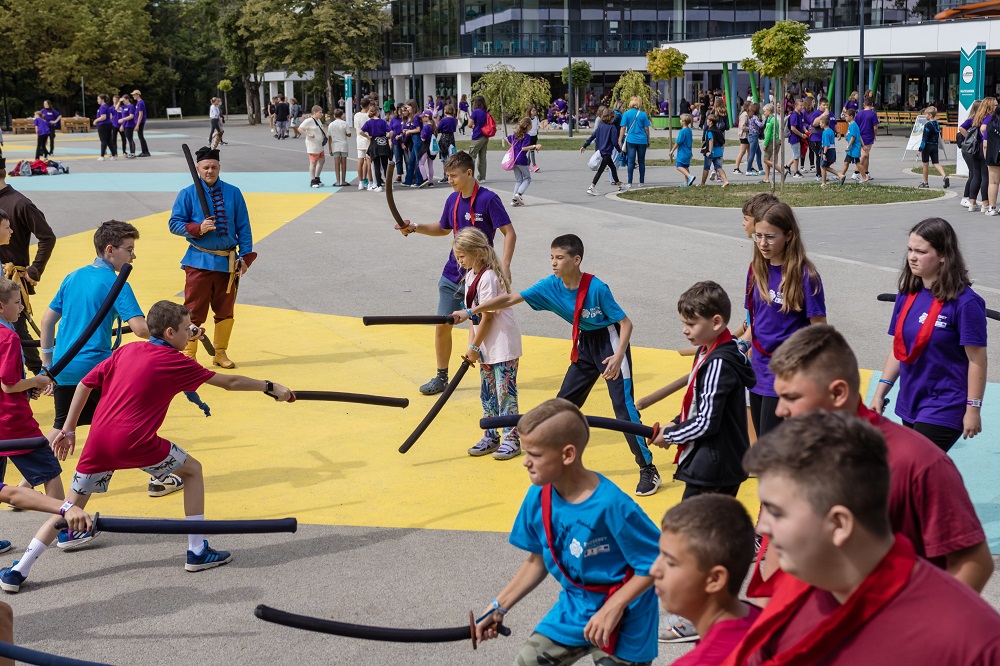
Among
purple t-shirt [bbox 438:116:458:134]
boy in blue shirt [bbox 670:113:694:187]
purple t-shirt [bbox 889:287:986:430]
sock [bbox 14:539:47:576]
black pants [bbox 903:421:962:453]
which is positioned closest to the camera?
purple t-shirt [bbox 889:287:986:430]

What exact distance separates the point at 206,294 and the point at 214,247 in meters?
0.48

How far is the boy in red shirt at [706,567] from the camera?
2.92 metres

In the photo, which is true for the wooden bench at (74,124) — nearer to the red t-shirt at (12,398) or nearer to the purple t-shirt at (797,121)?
the purple t-shirt at (797,121)

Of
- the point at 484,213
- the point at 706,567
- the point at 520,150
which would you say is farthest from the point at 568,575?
the point at 520,150

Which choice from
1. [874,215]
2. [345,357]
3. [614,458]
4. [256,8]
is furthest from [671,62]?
[256,8]

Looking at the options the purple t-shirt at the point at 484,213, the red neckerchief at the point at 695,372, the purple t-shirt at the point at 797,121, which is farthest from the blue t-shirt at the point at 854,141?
the red neckerchief at the point at 695,372

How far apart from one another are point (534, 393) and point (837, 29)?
41205mm

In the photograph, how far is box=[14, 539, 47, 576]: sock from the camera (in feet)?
19.1

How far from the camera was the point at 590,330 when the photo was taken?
23.0 ft

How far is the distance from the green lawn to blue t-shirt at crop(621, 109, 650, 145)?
118 centimetres

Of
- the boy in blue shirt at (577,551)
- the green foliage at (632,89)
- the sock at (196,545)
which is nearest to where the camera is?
the boy in blue shirt at (577,551)

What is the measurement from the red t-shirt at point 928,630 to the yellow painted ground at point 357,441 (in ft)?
14.9

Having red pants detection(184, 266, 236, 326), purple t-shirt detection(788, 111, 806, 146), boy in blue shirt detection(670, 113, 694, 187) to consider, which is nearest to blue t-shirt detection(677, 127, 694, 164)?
boy in blue shirt detection(670, 113, 694, 187)

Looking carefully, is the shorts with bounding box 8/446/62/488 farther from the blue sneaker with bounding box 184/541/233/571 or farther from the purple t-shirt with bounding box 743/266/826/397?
the purple t-shirt with bounding box 743/266/826/397
